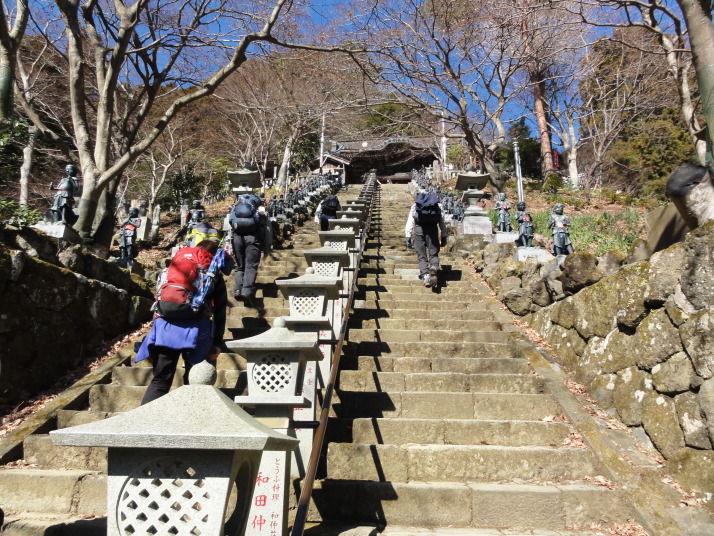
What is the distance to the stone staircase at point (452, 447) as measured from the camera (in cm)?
324

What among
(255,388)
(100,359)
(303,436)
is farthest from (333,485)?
(100,359)

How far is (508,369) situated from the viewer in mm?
5156

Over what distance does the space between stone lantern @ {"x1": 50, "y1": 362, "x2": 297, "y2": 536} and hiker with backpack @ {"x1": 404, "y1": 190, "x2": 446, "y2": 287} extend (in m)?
6.28

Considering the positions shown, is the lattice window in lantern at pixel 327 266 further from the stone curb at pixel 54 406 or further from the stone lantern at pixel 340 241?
the stone curb at pixel 54 406

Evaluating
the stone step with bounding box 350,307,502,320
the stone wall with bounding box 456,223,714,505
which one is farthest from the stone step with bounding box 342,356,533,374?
the stone step with bounding box 350,307,502,320

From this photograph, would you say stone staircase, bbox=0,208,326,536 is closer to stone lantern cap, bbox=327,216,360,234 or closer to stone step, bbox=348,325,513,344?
stone step, bbox=348,325,513,344

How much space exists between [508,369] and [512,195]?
1790 cm

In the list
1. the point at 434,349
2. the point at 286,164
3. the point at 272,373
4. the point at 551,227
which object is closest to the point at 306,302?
the point at 272,373

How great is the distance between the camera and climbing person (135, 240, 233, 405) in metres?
3.61

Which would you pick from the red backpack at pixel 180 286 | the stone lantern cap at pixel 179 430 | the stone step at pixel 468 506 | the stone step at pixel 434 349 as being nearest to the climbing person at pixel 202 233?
the red backpack at pixel 180 286

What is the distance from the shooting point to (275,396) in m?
2.85

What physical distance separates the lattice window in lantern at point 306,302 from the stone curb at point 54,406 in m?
2.16

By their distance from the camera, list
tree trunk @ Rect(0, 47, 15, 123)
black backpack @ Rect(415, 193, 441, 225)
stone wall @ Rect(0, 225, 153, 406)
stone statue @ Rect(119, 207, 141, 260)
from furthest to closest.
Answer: stone statue @ Rect(119, 207, 141, 260), black backpack @ Rect(415, 193, 441, 225), tree trunk @ Rect(0, 47, 15, 123), stone wall @ Rect(0, 225, 153, 406)

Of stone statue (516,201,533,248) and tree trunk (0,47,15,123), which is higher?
tree trunk (0,47,15,123)
